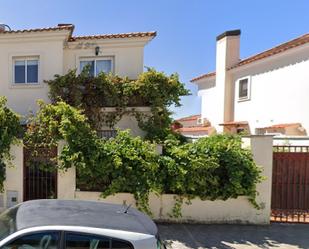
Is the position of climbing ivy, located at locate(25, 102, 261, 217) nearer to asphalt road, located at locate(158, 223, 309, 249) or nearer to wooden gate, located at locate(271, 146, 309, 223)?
asphalt road, located at locate(158, 223, 309, 249)

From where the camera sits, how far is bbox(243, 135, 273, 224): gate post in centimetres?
757

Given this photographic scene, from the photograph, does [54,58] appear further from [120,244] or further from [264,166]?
[120,244]

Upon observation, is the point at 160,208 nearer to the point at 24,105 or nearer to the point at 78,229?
the point at 78,229

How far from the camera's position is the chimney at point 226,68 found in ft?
59.6

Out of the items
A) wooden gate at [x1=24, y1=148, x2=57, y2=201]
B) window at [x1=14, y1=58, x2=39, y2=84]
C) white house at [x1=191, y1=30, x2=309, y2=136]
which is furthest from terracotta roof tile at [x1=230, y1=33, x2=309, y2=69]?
wooden gate at [x1=24, y1=148, x2=57, y2=201]

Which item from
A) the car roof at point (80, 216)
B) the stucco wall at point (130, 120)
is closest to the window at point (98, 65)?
the stucco wall at point (130, 120)

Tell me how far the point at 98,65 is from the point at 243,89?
8980 millimetres

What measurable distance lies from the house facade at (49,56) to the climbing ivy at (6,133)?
12.6ft

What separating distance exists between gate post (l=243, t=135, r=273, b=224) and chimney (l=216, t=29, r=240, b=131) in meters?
11.1

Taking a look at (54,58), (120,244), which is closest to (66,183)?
(120,244)

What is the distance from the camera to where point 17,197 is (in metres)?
7.51

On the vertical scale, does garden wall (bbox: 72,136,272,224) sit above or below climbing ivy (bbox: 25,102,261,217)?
below

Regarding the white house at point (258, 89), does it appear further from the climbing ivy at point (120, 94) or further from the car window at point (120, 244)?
the car window at point (120, 244)

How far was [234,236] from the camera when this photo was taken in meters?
6.73
